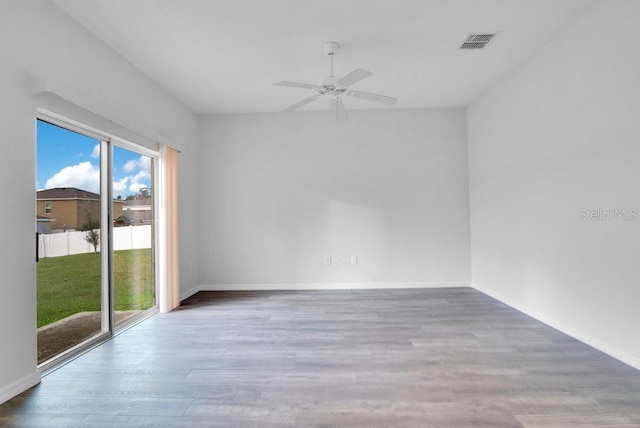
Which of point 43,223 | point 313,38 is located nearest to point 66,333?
point 43,223

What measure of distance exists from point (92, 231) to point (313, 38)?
8.93ft

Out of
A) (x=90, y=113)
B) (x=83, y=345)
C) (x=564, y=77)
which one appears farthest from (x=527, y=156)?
(x=83, y=345)

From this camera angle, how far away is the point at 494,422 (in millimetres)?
1944

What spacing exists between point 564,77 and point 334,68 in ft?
7.34

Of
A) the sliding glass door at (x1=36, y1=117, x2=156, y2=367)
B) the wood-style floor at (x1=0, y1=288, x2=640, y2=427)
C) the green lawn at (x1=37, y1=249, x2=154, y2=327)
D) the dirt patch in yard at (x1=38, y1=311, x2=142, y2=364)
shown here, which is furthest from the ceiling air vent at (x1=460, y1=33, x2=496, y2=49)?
the dirt patch in yard at (x1=38, y1=311, x2=142, y2=364)

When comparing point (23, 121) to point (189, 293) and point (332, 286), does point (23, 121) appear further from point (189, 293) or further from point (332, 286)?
point (332, 286)

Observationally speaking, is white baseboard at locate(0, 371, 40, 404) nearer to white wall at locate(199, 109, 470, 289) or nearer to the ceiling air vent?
white wall at locate(199, 109, 470, 289)

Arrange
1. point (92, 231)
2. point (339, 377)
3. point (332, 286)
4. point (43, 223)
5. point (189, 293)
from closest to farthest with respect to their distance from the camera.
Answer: point (339, 377), point (43, 223), point (92, 231), point (189, 293), point (332, 286)

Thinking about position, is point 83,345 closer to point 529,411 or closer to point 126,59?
point 126,59

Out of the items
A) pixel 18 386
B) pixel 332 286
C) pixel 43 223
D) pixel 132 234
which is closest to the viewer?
pixel 18 386

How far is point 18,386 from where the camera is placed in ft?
7.57

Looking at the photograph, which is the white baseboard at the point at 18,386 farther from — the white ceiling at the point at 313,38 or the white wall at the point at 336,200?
the white wall at the point at 336,200

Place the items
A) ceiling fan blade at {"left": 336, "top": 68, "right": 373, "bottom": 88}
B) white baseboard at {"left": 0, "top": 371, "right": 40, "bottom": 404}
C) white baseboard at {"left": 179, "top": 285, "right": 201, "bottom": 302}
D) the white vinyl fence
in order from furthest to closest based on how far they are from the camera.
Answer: white baseboard at {"left": 179, "top": 285, "right": 201, "bottom": 302}, ceiling fan blade at {"left": 336, "top": 68, "right": 373, "bottom": 88}, the white vinyl fence, white baseboard at {"left": 0, "top": 371, "right": 40, "bottom": 404}

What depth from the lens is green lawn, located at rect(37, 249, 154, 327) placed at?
2.75m
